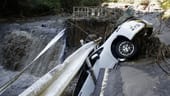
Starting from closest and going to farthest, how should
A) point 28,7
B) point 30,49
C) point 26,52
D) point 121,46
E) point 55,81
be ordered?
point 55,81 < point 121,46 < point 26,52 < point 30,49 < point 28,7

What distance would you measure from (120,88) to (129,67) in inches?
58.6

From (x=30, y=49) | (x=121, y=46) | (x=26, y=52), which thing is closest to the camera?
(x=121, y=46)

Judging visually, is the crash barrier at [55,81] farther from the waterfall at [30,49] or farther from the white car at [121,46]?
the waterfall at [30,49]

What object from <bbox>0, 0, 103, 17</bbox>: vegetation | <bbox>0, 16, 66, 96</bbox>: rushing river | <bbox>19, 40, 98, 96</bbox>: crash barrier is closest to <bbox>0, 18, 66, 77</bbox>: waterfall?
<bbox>0, 16, 66, 96</bbox>: rushing river

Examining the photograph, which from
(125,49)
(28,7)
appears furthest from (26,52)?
(28,7)

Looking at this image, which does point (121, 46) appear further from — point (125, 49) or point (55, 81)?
point (55, 81)

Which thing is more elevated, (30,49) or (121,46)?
(121,46)

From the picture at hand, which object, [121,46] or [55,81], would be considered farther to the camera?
[121,46]

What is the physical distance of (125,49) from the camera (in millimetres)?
8062

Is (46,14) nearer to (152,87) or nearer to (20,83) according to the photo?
(20,83)

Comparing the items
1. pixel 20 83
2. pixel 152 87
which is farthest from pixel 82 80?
pixel 20 83

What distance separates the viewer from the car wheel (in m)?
8.00

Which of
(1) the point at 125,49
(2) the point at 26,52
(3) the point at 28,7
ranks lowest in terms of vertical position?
(2) the point at 26,52

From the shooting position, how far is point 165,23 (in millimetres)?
15547
